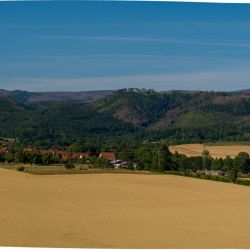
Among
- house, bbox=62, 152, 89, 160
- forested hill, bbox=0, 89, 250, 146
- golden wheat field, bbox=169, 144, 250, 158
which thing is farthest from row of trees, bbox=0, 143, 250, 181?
forested hill, bbox=0, 89, 250, 146

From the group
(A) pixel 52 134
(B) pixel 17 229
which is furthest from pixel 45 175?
(A) pixel 52 134

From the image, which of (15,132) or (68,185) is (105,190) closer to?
(68,185)

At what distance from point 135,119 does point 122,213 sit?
10984 cm

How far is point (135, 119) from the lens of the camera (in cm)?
12775

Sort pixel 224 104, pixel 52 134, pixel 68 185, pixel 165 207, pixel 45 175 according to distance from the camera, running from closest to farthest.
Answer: pixel 165 207 → pixel 68 185 → pixel 45 175 → pixel 52 134 → pixel 224 104

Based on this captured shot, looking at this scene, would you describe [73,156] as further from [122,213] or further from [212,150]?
[122,213]

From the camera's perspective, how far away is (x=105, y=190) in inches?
1029

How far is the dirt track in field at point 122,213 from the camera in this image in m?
12.8

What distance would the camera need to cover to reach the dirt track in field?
12.8 meters

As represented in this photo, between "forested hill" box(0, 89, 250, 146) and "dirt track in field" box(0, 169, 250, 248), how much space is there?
143 feet

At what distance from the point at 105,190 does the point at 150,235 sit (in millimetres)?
12652

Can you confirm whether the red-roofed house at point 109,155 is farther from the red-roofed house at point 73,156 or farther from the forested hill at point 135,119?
the forested hill at point 135,119

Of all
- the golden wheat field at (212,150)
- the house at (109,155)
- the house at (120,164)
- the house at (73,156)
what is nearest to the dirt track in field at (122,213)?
the house at (120,164)

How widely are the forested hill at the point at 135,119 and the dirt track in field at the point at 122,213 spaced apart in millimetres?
43652
